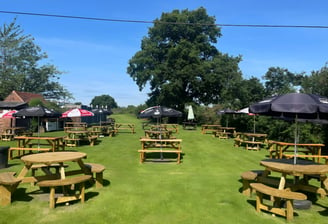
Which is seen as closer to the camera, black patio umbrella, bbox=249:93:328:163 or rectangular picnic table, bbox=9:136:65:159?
black patio umbrella, bbox=249:93:328:163

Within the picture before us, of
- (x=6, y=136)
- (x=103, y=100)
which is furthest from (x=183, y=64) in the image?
(x=103, y=100)

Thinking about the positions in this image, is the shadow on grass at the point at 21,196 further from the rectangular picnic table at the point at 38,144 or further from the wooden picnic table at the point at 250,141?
the wooden picnic table at the point at 250,141

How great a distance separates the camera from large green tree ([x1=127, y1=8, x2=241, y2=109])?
28328 millimetres

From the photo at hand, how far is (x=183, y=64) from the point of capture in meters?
28.6

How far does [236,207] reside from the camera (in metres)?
4.67

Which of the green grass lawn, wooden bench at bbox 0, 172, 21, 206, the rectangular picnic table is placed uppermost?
the rectangular picnic table

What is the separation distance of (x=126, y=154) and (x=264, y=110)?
6704 mm

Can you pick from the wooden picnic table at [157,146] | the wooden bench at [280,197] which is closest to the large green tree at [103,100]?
the wooden picnic table at [157,146]

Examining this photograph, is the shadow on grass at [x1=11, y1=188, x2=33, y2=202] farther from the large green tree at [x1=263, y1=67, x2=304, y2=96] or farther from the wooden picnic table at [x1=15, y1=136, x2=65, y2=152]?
the large green tree at [x1=263, y1=67, x2=304, y2=96]

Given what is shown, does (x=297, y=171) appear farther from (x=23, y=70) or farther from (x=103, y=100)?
(x=103, y=100)

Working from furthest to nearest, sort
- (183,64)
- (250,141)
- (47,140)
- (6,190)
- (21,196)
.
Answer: (183,64) → (250,141) → (47,140) → (21,196) → (6,190)

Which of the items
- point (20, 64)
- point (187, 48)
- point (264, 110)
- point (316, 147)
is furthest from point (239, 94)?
point (20, 64)

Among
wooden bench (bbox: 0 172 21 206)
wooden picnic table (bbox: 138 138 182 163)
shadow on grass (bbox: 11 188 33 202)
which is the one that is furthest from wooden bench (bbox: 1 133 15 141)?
wooden bench (bbox: 0 172 21 206)

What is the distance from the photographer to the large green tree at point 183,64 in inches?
1115
